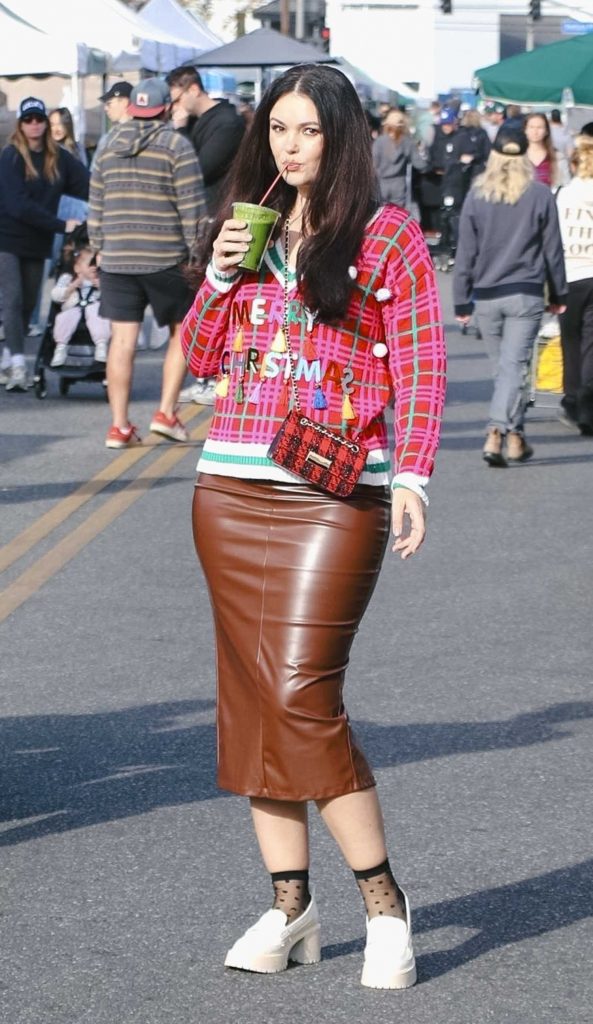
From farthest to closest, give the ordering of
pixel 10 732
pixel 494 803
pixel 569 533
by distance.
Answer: pixel 569 533, pixel 10 732, pixel 494 803

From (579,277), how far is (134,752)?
284 inches

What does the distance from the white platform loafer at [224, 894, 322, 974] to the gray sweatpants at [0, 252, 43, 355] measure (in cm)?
1035

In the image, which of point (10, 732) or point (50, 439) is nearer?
point (10, 732)

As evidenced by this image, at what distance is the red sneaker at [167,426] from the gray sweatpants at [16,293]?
9.15 ft

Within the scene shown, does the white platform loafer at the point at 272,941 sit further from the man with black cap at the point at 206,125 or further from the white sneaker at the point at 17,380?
the white sneaker at the point at 17,380

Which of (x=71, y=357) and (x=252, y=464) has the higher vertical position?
(x=252, y=464)

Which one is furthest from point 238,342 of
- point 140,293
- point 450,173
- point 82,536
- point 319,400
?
point 450,173

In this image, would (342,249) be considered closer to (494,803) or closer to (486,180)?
(494,803)

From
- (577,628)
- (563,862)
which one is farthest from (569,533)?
(563,862)

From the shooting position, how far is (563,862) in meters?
4.85

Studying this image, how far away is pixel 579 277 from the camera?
1227 cm

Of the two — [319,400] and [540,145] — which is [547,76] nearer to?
[540,145]

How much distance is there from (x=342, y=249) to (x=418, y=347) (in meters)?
0.25

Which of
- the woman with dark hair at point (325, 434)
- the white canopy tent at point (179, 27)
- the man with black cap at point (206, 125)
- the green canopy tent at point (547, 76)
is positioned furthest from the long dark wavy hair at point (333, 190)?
the white canopy tent at point (179, 27)
